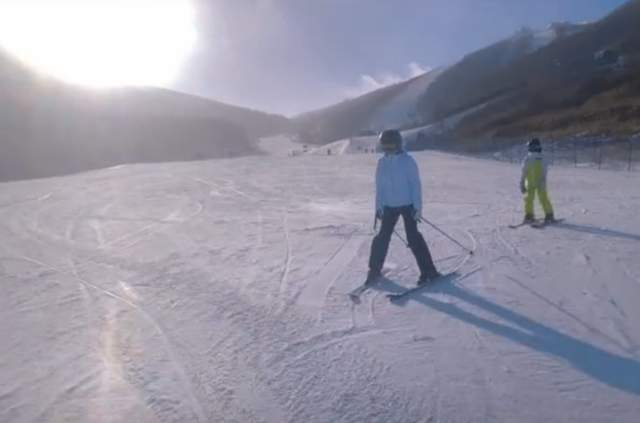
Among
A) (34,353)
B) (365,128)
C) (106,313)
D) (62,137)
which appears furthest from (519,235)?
(365,128)

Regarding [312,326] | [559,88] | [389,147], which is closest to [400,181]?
[389,147]

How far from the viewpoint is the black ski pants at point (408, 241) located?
6.50m

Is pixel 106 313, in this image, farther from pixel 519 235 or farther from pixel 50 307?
pixel 519 235

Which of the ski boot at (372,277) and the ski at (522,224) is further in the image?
the ski at (522,224)

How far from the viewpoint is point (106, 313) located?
5.87 metres

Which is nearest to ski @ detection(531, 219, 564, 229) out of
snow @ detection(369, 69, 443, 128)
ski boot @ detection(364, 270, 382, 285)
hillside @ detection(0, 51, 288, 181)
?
ski boot @ detection(364, 270, 382, 285)

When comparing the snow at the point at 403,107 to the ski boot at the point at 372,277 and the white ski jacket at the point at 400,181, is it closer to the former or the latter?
the ski boot at the point at 372,277

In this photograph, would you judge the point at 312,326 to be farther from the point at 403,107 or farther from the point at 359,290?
the point at 403,107

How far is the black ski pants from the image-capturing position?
21.3 feet

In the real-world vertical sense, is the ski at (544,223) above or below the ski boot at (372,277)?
below

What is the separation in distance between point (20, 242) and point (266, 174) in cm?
1442

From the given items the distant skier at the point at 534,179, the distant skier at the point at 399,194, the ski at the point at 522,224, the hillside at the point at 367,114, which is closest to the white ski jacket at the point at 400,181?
the distant skier at the point at 399,194

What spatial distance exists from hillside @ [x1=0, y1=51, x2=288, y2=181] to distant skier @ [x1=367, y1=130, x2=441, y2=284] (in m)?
42.8

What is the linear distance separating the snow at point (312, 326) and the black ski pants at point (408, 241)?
286 mm
